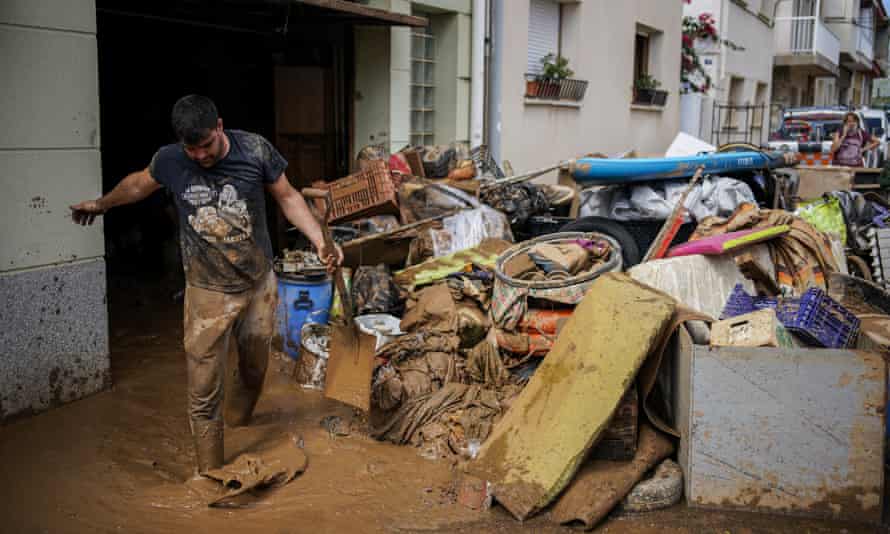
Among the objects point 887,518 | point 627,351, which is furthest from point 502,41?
point 887,518

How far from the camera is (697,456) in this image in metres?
3.84

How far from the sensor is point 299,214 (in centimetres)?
419

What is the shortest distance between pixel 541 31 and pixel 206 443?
30.3 feet

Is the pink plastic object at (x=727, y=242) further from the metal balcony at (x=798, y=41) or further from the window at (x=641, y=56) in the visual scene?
the metal balcony at (x=798, y=41)

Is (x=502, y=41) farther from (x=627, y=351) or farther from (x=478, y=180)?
(x=627, y=351)

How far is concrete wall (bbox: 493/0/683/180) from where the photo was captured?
34.3 feet

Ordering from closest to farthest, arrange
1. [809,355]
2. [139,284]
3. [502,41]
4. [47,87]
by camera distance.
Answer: [809,355]
[47,87]
[139,284]
[502,41]

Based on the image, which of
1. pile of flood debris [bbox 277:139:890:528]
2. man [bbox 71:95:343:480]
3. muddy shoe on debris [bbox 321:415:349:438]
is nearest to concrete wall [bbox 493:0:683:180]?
pile of flood debris [bbox 277:139:890:528]

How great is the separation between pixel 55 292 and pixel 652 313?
3312 mm

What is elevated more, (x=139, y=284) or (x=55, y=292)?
(x=55, y=292)

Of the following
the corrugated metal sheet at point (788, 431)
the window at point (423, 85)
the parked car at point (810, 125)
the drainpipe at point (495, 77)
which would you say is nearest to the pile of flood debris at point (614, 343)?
the corrugated metal sheet at point (788, 431)

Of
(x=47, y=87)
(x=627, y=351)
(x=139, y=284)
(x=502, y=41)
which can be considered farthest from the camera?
(x=502, y=41)

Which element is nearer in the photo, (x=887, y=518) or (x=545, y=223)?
(x=887, y=518)

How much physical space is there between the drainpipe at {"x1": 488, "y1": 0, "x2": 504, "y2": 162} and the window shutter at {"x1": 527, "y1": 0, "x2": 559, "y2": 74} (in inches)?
55.8
